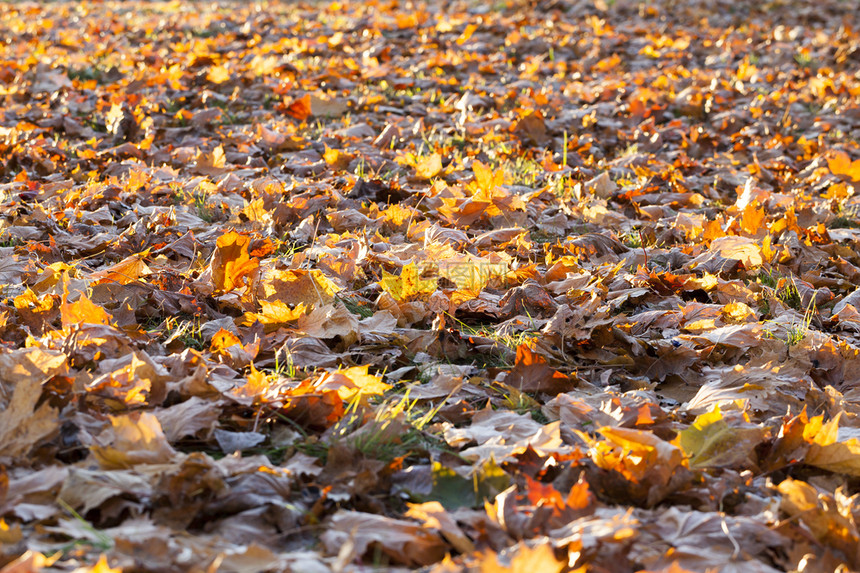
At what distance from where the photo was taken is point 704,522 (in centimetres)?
163

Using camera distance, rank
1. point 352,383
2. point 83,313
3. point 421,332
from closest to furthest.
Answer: point 352,383
point 83,313
point 421,332

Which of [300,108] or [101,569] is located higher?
[300,108]

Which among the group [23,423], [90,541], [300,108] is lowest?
[90,541]

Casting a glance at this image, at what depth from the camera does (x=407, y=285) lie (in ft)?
8.89

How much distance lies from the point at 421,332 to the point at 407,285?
0.81ft

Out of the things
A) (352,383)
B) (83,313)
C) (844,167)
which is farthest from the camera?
(844,167)

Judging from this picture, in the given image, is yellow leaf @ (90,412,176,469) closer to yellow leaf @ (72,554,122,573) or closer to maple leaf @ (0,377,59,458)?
maple leaf @ (0,377,59,458)

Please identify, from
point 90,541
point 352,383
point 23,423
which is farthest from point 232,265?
point 90,541

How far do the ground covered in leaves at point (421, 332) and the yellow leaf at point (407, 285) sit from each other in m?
0.01

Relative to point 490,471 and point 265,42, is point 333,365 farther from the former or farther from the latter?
point 265,42

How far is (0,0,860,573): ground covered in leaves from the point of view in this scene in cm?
160

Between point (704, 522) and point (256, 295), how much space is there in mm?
1656

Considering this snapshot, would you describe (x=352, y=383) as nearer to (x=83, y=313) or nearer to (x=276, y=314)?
(x=276, y=314)

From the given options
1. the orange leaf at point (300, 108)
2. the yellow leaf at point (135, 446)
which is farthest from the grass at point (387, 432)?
the orange leaf at point (300, 108)
